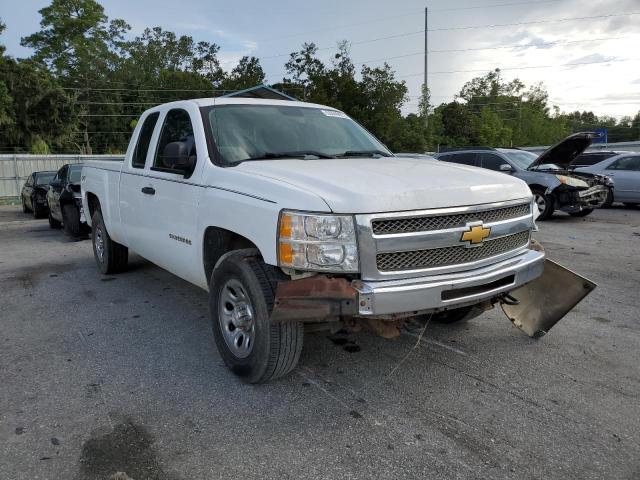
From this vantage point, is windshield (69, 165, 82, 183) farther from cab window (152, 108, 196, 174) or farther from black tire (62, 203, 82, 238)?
cab window (152, 108, 196, 174)

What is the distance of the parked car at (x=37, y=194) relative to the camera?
15.1m

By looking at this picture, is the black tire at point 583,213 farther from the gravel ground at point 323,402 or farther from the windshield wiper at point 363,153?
the windshield wiper at point 363,153

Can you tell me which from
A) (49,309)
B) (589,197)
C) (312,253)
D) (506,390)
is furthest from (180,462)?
(589,197)

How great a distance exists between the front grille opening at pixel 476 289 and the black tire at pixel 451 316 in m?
0.82

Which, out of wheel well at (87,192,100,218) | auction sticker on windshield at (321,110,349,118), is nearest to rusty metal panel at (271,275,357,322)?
auction sticker on windshield at (321,110,349,118)

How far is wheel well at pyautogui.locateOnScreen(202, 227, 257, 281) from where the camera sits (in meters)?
3.61

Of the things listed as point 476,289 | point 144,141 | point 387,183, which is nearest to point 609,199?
point 476,289

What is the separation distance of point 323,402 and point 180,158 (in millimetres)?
2049

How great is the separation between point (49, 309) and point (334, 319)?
370cm

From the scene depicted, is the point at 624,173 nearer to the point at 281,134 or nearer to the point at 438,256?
the point at 281,134

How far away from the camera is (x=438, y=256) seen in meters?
3.14

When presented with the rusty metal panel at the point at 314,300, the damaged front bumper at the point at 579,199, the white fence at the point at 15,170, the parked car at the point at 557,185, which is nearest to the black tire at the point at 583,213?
the parked car at the point at 557,185

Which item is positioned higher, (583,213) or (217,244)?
(217,244)

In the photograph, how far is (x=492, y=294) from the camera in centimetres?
333
